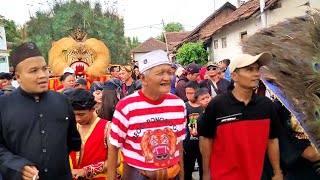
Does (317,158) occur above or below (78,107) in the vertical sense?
below

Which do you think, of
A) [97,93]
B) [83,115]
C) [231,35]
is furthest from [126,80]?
[231,35]

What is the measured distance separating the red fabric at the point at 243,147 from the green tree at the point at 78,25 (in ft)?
51.7

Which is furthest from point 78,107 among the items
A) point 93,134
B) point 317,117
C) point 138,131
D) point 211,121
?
point 317,117

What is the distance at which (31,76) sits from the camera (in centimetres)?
265

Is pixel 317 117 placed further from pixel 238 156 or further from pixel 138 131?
pixel 138 131

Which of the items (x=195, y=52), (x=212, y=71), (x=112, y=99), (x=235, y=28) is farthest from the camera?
(x=195, y=52)

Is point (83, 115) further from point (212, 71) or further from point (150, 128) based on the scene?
point (212, 71)

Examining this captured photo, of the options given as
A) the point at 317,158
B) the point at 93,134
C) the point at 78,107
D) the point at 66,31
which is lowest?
the point at 317,158

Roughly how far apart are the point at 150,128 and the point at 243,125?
79cm

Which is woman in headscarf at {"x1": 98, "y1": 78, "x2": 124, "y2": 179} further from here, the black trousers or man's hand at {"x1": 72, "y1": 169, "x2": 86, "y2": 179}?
man's hand at {"x1": 72, "y1": 169, "x2": 86, "y2": 179}

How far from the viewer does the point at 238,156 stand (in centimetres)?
314

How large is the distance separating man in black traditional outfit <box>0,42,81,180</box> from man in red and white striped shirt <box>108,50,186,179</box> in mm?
417

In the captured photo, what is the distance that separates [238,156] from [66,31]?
16.3m

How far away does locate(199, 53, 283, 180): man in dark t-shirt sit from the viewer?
3.12 m
